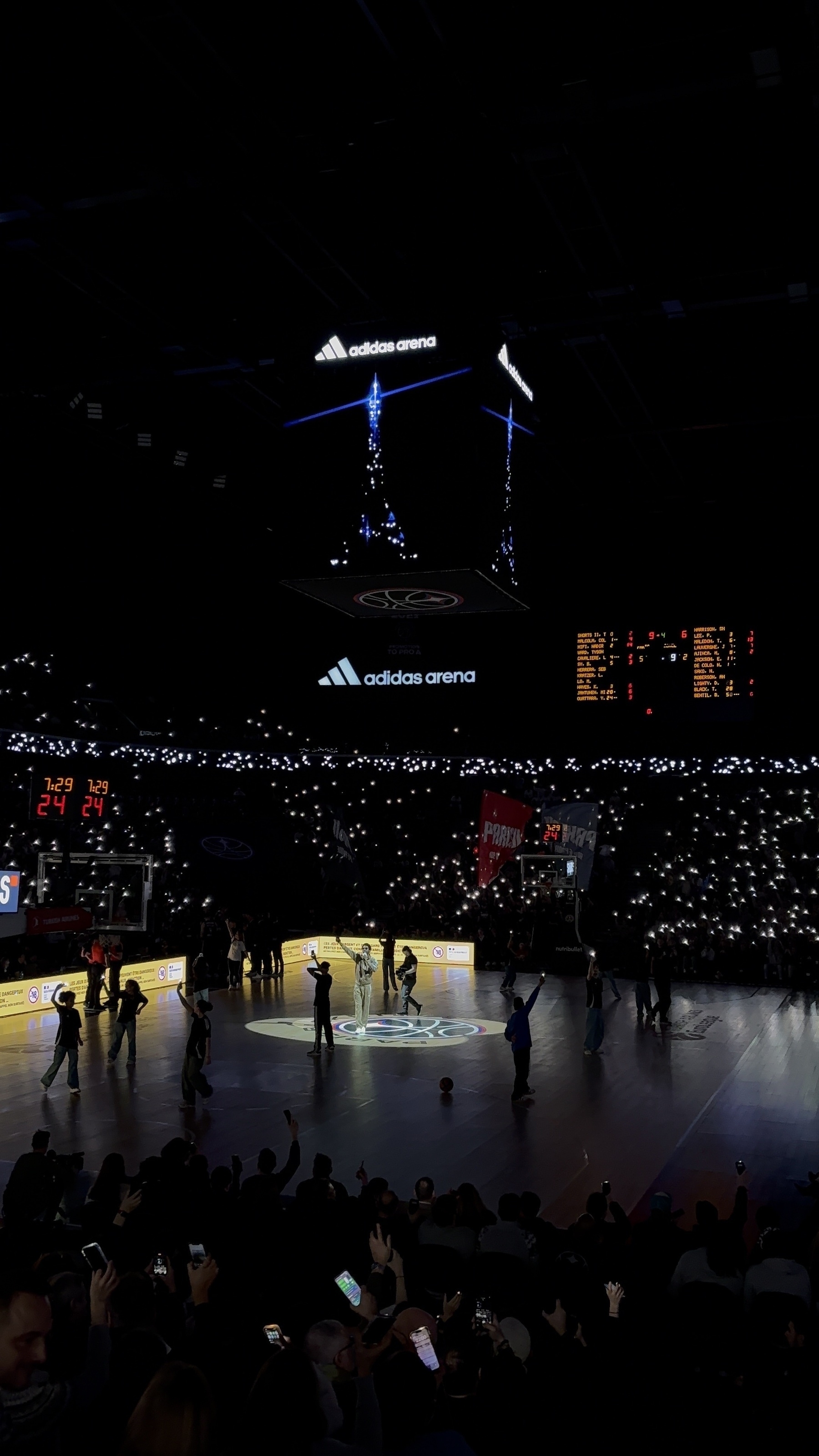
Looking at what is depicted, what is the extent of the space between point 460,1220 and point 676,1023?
14263mm

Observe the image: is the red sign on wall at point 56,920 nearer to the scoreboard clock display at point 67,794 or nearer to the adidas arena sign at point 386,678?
the scoreboard clock display at point 67,794

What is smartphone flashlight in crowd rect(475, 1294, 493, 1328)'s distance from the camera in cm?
463

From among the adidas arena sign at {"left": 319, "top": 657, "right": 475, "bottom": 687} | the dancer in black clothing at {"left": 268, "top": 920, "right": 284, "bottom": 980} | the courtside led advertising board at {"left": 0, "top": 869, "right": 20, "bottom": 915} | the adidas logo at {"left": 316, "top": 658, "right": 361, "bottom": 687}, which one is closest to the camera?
the courtside led advertising board at {"left": 0, "top": 869, "right": 20, "bottom": 915}

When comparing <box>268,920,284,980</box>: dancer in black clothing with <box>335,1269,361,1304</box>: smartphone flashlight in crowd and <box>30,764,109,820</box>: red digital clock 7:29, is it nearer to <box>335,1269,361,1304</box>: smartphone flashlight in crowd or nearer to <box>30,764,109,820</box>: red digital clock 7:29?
<box>30,764,109,820</box>: red digital clock 7:29

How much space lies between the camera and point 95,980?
20.5m

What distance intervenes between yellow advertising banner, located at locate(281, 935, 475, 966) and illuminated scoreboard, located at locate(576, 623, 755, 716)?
8.15 metres

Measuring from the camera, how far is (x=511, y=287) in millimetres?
10578

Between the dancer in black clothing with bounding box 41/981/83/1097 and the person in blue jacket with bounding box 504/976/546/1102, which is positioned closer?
the person in blue jacket with bounding box 504/976/546/1102

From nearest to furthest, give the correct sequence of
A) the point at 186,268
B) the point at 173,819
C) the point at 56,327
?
the point at 186,268, the point at 56,327, the point at 173,819

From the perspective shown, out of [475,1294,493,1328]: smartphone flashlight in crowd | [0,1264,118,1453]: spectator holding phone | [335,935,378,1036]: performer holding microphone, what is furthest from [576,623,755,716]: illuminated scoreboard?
[0,1264,118,1453]: spectator holding phone

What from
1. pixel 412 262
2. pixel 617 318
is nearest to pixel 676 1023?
pixel 617 318

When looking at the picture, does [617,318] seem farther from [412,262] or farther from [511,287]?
[412,262]

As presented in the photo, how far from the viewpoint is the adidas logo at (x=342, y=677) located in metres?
32.9

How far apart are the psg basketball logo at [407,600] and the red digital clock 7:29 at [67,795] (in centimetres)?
1106
